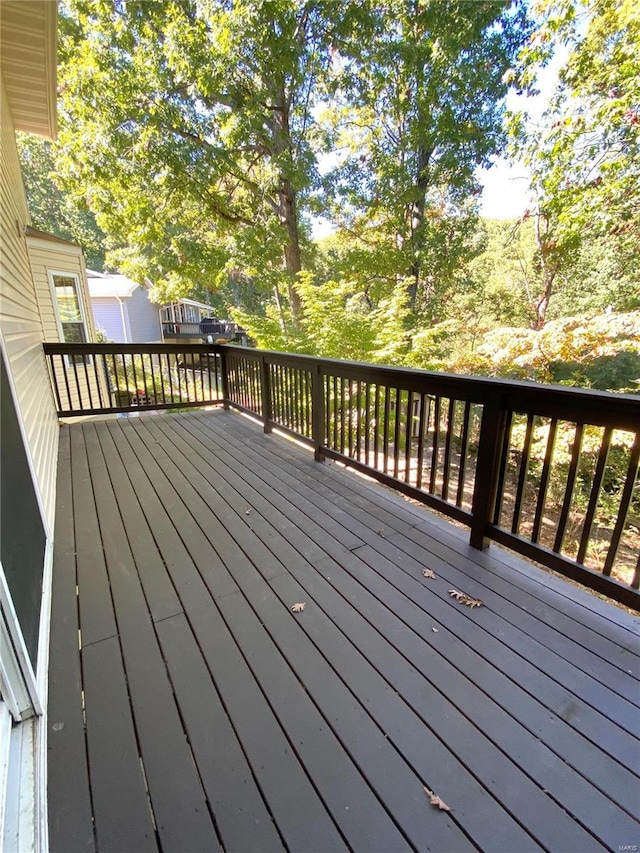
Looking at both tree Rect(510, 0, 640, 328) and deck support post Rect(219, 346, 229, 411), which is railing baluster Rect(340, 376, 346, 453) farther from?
tree Rect(510, 0, 640, 328)

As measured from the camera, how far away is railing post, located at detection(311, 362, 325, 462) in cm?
331

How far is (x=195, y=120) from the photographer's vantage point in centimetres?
734

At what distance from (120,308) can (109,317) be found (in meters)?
0.61

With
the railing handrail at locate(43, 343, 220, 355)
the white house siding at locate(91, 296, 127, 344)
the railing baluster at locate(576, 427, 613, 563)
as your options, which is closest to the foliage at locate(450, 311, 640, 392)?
the railing baluster at locate(576, 427, 613, 563)

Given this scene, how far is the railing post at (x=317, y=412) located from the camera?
10.9 feet

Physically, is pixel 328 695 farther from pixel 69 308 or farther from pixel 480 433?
pixel 69 308

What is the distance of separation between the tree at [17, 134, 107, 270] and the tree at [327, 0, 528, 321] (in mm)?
12915

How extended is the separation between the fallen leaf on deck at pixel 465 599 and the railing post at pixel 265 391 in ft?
9.60

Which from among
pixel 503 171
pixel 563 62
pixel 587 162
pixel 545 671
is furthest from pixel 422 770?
pixel 503 171

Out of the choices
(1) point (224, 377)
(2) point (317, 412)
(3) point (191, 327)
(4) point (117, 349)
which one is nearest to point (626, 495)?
(2) point (317, 412)

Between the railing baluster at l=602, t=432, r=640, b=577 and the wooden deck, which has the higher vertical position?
the railing baluster at l=602, t=432, r=640, b=577

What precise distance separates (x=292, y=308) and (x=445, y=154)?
4.46 meters

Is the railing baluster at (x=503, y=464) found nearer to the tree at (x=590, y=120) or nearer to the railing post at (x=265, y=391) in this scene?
the railing post at (x=265, y=391)

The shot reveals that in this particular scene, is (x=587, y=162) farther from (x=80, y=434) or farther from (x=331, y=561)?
(x=80, y=434)
